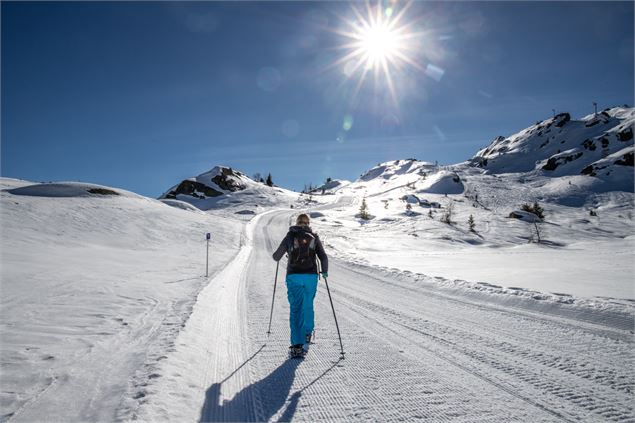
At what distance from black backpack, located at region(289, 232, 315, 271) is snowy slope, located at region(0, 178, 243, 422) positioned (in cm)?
229

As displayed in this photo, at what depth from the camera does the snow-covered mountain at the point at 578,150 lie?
73000 mm

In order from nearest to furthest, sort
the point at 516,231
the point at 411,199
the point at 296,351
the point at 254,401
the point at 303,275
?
the point at 254,401 < the point at 296,351 < the point at 303,275 < the point at 516,231 < the point at 411,199

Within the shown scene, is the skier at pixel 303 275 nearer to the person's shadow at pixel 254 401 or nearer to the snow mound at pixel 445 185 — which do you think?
the person's shadow at pixel 254 401

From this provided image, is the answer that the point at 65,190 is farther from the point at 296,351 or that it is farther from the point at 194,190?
the point at 194,190

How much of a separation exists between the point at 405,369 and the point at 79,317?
607cm

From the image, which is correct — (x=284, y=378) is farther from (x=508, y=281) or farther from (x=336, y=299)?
(x=508, y=281)

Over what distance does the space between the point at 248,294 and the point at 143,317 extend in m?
3.48

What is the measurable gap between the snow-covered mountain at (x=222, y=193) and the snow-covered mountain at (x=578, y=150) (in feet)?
238

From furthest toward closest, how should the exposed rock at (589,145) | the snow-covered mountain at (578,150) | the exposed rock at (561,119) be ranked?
the exposed rock at (561,119), the exposed rock at (589,145), the snow-covered mountain at (578,150)

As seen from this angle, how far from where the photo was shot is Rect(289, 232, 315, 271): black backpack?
516 cm

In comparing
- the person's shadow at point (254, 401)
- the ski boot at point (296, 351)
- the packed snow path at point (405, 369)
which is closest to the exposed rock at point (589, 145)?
the packed snow path at point (405, 369)

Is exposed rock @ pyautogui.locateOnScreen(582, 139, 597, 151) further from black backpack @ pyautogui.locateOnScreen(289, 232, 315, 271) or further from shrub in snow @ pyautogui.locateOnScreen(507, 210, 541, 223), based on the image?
black backpack @ pyautogui.locateOnScreen(289, 232, 315, 271)

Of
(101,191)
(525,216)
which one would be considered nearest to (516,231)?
(525,216)

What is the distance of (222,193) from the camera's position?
85875 millimetres
